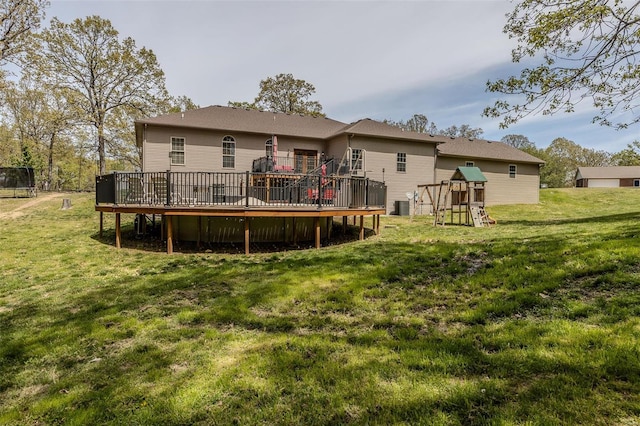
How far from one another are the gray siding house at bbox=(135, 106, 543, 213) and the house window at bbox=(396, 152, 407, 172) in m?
0.06

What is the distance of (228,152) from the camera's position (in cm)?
1722

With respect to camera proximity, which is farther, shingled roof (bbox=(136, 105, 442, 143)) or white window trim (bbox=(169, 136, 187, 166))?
shingled roof (bbox=(136, 105, 442, 143))

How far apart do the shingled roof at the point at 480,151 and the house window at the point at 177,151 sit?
14574 mm

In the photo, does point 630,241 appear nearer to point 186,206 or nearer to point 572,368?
point 572,368

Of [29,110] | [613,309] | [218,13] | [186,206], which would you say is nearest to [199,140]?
[218,13]

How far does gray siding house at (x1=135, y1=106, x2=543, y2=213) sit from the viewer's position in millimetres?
16250

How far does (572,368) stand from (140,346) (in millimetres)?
4376

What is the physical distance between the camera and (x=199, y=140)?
16688 millimetres

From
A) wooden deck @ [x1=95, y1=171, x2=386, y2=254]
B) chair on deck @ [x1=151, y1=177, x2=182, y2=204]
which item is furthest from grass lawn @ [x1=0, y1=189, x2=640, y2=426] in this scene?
chair on deck @ [x1=151, y1=177, x2=182, y2=204]

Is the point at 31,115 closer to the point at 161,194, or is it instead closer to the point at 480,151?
the point at 161,194

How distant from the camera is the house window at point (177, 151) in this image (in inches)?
644

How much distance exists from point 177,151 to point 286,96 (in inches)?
773

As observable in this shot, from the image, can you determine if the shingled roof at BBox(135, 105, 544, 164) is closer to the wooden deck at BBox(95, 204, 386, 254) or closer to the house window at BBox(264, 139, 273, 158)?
the house window at BBox(264, 139, 273, 158)

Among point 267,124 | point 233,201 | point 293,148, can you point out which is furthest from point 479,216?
point 267,124
